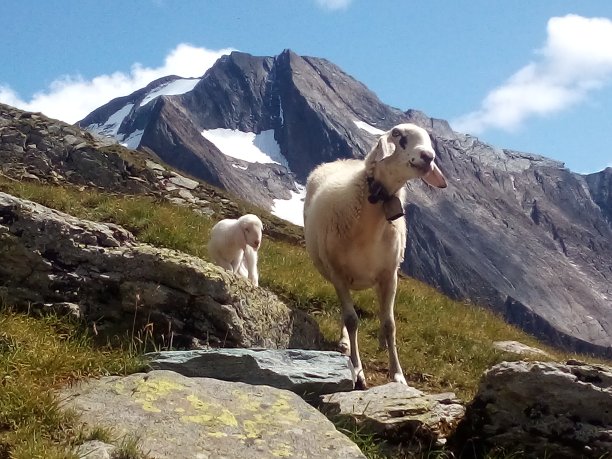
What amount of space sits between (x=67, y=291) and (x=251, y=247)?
638cm

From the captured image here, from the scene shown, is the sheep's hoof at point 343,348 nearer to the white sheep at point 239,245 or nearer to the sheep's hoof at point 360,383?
the sheep's hoof at point 360,383

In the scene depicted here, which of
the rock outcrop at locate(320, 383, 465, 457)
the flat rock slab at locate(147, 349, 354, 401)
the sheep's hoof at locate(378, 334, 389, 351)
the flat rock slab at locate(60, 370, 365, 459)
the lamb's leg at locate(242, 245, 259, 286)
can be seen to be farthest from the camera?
the lamb's leg at locate(242, 245, 259, 286)

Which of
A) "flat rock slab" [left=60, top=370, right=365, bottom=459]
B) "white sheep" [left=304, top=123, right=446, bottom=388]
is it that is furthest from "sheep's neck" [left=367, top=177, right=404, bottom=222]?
"flat rock slab" [left=60, top=370, right=365, bottom=459]

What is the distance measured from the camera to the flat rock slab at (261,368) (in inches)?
246

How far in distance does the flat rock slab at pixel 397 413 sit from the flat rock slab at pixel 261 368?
0.50 feet

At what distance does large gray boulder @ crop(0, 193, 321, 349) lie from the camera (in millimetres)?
6816

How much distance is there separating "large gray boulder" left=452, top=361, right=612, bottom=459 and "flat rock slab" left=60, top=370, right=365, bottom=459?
5.02 feet

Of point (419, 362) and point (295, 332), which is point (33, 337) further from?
point (419, 362)

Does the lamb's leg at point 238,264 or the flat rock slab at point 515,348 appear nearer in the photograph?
the flat rock slab at point 515,348

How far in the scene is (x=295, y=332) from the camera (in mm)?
8344

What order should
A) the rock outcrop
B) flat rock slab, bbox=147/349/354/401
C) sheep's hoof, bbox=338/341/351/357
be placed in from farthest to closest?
sheep's hoof, bbox=338/341/351/357 < flat rock slab, bbox=147/349/354/401 < the rock outcrop

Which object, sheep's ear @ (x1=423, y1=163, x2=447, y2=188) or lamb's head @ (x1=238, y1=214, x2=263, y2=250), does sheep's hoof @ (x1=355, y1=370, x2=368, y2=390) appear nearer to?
sheep's ear @ (x1=423, y1=163, x2=447, y2=188)

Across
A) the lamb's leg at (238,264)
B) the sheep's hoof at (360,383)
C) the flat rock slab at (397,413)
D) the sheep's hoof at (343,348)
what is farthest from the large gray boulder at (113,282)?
the lamb's leg at (238,264)

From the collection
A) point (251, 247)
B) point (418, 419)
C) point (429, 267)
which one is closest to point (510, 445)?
point (418, 419)
